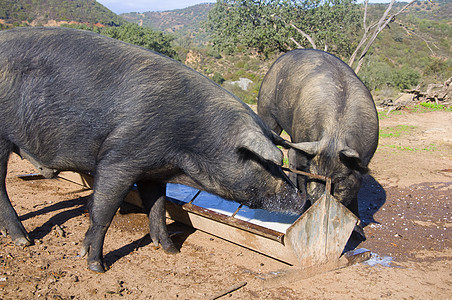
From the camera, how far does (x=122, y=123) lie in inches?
151

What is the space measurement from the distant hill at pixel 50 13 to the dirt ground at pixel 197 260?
50480mm

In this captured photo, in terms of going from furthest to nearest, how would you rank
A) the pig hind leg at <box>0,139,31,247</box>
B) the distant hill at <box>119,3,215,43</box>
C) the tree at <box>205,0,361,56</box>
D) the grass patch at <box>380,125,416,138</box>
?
the distant hill at <box>119,3,215,43</box> → the tree at <box>205,0,361,56</box> → the grass patch at <box>380,125,416,138</box> → the pig hind leg at <box>0,139,31,247</box>

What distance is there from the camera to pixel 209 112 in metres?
4.09

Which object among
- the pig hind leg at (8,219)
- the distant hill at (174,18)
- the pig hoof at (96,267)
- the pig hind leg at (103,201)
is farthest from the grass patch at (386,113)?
the distant hill at (174,18)

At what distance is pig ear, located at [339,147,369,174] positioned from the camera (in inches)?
162

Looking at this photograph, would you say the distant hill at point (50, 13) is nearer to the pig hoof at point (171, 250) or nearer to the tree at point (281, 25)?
the tree at point (281, 25)

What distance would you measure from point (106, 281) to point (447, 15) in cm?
7757

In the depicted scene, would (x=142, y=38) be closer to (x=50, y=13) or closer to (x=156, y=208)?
(x=156, y=208)

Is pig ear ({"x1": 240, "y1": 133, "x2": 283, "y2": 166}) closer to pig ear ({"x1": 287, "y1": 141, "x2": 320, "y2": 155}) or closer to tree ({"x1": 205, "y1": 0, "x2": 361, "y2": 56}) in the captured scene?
pig ear ({"x1": 287, "y1": 141, "x2": 320, "y2": 155})

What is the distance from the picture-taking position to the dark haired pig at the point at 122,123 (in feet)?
12.8

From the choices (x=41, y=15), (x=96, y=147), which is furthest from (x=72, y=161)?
(x=41, y=15)

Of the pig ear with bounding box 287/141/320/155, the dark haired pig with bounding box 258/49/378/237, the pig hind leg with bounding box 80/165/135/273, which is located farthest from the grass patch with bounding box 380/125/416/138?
the pig hind leg with bounding box 80/165/135/273

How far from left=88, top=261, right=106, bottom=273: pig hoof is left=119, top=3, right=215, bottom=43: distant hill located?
4980 inches

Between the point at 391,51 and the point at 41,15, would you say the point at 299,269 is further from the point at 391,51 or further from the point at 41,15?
the point at 41,15
